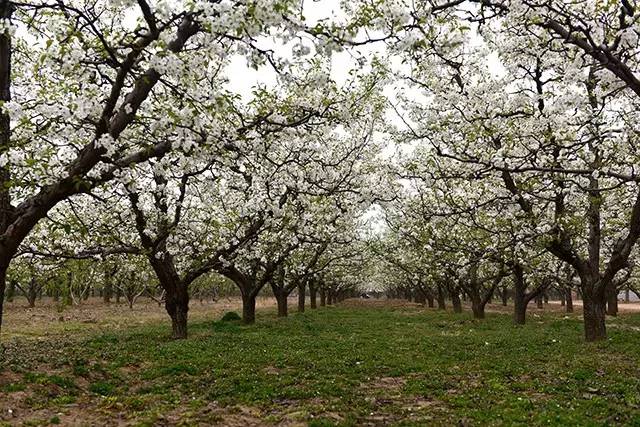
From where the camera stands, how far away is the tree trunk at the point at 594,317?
1906 cm

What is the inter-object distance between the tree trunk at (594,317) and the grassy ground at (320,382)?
28.9 inches

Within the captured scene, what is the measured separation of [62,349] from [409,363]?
39.6 ft

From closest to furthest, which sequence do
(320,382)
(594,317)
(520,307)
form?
(320,382)
(594,317)
(520,307)

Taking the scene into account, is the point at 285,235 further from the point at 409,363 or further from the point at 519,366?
the point at 519,366

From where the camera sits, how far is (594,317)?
64.6ft

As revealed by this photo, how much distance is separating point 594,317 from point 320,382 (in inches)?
475

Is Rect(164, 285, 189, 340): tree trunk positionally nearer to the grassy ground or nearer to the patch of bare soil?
the grassy ground

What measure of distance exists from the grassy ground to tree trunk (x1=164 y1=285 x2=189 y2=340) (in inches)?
28.4

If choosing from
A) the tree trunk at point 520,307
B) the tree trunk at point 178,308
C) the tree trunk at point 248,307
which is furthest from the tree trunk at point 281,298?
the tree trunk at point 520,307

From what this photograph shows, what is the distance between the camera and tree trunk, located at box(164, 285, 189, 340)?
2130 centimetres

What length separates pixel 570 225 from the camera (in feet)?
55.0

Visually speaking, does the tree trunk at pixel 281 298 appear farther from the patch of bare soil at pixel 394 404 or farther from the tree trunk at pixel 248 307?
the patch of bare soil at pixel 394 404

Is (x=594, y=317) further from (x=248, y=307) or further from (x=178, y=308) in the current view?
(x=248, y=307)

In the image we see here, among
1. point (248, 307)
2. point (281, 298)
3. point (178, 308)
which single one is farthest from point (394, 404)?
point (281, 298)
